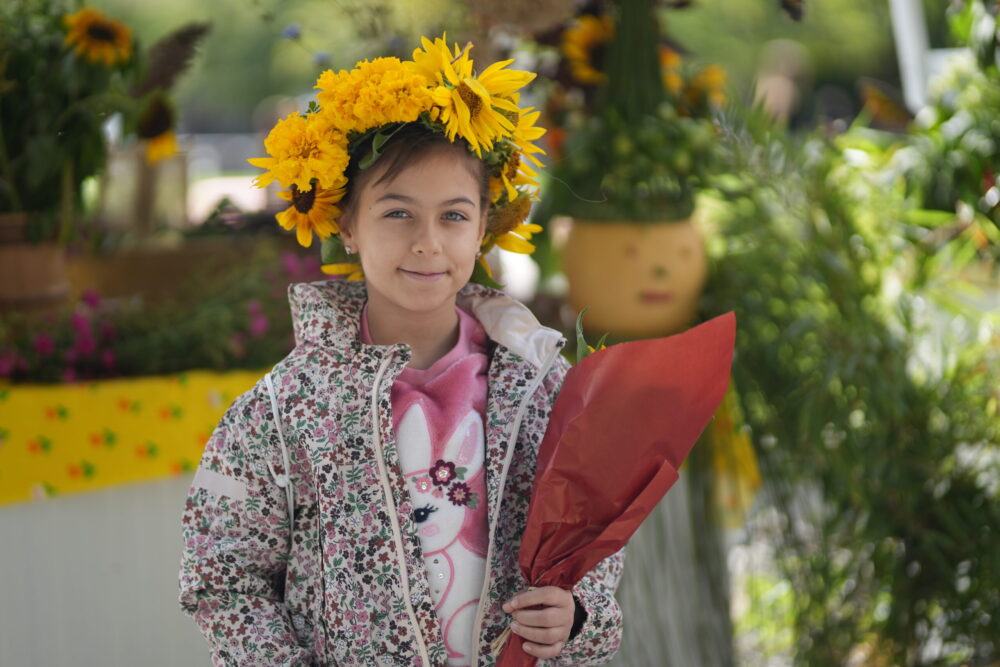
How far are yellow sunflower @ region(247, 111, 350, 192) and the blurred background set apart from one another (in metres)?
1.07

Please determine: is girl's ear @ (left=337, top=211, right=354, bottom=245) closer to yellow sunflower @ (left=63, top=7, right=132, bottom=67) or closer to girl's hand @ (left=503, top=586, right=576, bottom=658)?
girl's hand @ (left=503, top=586, right=576, bottom=658)

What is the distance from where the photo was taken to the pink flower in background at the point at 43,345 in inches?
105

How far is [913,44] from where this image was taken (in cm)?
391

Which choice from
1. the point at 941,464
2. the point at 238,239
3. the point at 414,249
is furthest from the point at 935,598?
the point at 238,239

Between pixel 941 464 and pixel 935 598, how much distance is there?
338 millimetres

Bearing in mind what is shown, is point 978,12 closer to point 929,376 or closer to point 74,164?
point 929,376

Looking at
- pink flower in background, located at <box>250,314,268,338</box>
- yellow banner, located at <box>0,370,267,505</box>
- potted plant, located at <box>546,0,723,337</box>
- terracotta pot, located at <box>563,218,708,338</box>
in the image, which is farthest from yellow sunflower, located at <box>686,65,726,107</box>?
yellow banner, located at <box>0,370,267,505</box>

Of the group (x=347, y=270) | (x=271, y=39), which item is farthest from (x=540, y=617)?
(x=271, y=39)

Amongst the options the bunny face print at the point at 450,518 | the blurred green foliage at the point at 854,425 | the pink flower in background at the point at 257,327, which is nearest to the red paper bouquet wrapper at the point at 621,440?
the bunny face print at the point at 450,518

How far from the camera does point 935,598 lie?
8.92 feet

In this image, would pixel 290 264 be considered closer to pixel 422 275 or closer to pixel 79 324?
pixel 79 324

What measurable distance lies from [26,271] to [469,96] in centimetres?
189

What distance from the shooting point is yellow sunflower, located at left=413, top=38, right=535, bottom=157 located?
1424 mm

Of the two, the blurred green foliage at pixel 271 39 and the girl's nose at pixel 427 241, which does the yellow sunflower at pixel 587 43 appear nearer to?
the blurred green foliage at pixel 271 39
